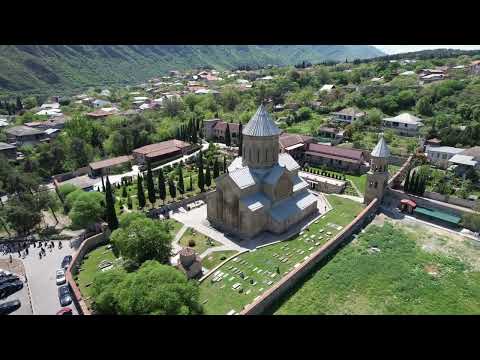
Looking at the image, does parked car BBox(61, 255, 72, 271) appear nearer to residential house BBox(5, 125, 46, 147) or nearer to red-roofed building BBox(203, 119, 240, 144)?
red-roofed building BBox(203, 119, 240, 144)

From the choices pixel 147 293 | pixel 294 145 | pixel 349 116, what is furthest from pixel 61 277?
pixel 349 116

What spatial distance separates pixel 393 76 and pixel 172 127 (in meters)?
78.0

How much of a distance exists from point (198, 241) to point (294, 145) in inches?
1192

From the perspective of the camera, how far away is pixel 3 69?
4990 inches

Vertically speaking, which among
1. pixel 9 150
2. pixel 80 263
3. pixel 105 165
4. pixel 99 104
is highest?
pixel 99 104

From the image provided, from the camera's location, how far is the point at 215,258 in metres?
31.3

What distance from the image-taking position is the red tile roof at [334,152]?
53806 millimetres

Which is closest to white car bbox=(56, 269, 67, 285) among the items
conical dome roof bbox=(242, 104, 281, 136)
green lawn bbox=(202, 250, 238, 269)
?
green lawn bbox=(202, 250, 238, 269)

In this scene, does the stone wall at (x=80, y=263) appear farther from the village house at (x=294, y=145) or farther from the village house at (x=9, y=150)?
the village house at (x=9, y=150)

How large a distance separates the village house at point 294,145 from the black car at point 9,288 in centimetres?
4133

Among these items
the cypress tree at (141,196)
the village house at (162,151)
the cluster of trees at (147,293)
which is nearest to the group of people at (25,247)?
the cypress tree at (141,196)

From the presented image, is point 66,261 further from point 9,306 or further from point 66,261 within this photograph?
point 9,306
